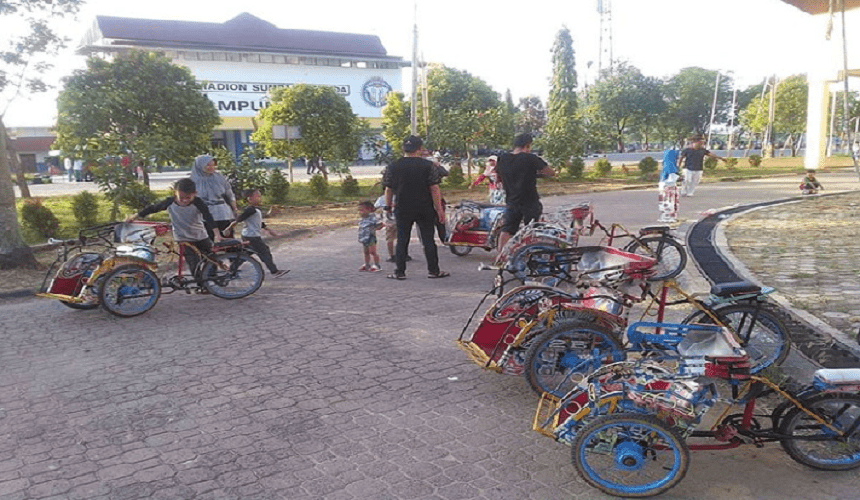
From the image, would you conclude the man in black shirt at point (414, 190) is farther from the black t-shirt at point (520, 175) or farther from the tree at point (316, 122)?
the tree at point (316, 122)

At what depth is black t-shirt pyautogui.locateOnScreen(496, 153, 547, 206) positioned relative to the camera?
293 inches

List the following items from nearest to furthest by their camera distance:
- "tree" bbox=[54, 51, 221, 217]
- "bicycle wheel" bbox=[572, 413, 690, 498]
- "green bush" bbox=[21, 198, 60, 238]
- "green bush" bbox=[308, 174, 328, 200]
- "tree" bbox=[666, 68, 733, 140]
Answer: "bicycle wheel" bbox=[572, 413, 690, 498] → "green bush" bbox=[21, 198, 60, 238] → "tree" bbox=[54, 51, 221, 217] → "green bush" bbox=[308, 174, 328, 200] → "tree" bbox=[666, 68, 733, 140]

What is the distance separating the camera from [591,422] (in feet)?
10.1

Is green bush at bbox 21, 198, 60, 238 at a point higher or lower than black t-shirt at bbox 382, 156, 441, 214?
lower

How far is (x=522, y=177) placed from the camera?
7.48 meters

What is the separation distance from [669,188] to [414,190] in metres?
6.10

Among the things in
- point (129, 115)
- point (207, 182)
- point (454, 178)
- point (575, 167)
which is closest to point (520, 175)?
point (207, 182)

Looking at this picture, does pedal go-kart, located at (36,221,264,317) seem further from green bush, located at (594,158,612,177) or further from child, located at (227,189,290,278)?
green bush, located at (594,158,612,177)

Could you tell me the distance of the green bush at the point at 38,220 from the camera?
11586 millimetres

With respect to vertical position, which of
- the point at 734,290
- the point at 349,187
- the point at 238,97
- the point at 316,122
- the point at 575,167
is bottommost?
the point at 734,290

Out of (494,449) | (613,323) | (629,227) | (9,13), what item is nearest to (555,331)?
(613,323)

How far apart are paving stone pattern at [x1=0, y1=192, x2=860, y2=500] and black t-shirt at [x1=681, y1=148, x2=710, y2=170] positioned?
10.4 meters

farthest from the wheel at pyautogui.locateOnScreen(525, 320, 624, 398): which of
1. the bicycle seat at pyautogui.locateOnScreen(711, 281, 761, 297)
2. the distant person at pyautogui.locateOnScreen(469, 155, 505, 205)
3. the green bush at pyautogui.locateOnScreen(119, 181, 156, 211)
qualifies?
the green bush at pyautogui.locateOnScreen(119, 181, 156, 211)

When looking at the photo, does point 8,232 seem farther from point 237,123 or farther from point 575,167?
point 237,123
